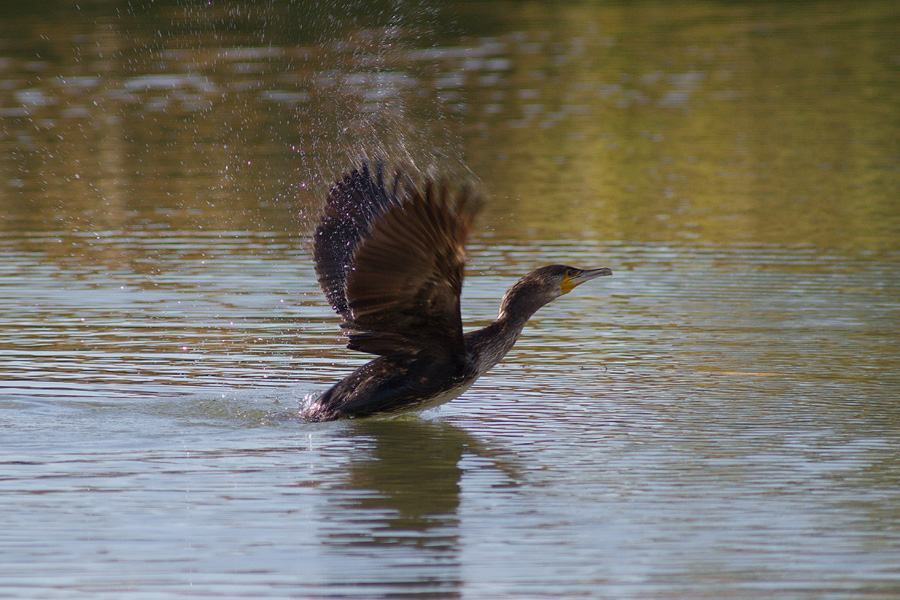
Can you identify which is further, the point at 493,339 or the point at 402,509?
the point at 493,339

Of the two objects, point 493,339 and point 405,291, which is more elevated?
point 405,291

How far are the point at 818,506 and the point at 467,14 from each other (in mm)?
30019

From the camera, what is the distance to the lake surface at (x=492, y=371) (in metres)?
5.36

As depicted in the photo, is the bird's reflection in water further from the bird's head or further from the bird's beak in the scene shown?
the bird's beak


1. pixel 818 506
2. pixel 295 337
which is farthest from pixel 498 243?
pixel 818 506

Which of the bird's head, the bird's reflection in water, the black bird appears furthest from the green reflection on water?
the bird's reflection in water

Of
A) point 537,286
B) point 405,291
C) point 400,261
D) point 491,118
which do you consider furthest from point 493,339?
point 491,118

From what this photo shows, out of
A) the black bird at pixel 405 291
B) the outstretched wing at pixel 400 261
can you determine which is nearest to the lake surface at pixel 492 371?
the black bird at pixel 405 291

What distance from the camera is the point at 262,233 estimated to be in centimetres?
1338

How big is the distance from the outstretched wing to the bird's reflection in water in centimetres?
48

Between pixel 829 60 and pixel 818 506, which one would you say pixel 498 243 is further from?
pixel 829 60

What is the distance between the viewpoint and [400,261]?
6660mm

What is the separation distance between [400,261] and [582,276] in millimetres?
1236

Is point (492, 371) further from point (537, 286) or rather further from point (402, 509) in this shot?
point (402, 509)
